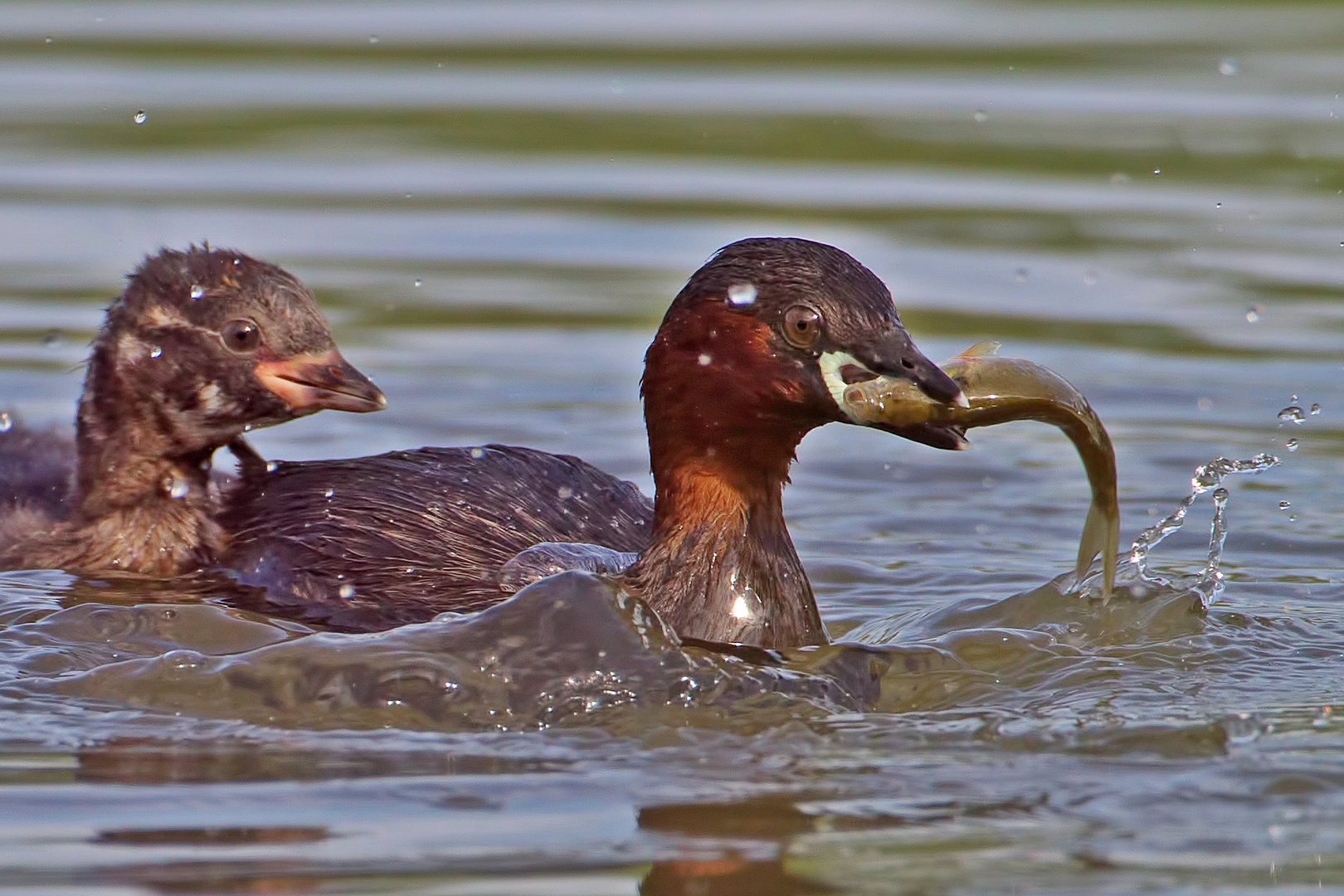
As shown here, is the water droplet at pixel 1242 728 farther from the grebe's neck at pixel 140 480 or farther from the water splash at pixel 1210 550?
the grebe's neck at pixel 140 480

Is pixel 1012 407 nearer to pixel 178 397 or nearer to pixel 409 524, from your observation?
pixel 409 524

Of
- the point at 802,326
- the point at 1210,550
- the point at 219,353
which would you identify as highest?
the point at 802,326

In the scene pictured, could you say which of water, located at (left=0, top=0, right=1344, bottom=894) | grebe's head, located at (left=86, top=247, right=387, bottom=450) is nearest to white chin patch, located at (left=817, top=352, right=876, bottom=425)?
water, located at (left=0, top=0, right=1344, bottom=894)

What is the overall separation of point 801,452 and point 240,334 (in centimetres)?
305

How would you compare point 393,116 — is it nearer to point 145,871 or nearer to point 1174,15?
point 1174,15

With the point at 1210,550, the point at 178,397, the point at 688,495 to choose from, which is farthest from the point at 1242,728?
the point at 178,397

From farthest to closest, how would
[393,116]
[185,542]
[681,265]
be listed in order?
[393,116]
[681,265]
[185,542]

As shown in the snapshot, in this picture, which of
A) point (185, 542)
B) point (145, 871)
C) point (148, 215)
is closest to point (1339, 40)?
point (148, 215)

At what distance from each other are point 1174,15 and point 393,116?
17.2 feet

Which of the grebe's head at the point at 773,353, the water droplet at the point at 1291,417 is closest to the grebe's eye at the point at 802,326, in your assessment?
the grebe's head at the point at 773,353

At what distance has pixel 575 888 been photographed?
15.0 ft

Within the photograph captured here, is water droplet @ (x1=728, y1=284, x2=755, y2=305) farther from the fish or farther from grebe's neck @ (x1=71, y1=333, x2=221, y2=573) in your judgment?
grebe's neck @ (x1=71, y1=333, x2=221, y2=573)

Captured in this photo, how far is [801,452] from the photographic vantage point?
946 centimetres

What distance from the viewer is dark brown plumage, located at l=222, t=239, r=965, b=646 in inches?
239
